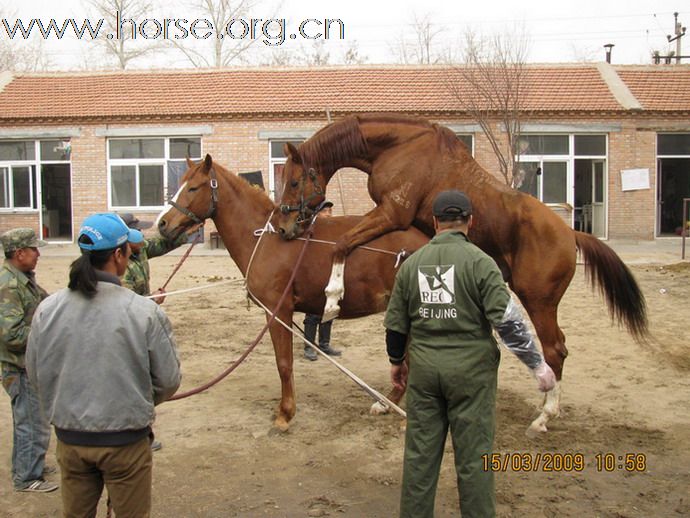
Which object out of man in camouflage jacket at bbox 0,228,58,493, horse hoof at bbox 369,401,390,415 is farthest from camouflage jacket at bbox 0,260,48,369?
horse hoof at bbox 369,401,390,415

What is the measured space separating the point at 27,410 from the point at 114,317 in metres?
2.10

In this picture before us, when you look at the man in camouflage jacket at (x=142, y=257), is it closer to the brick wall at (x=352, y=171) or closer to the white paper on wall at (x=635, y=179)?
the brick wall at (x=352, y=171)

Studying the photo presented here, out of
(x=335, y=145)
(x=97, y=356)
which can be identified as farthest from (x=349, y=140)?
(x=97, y=356)

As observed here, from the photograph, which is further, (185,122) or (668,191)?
(668,191)

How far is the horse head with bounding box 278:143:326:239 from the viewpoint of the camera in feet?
17.4

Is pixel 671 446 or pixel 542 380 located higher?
pixel 542 380

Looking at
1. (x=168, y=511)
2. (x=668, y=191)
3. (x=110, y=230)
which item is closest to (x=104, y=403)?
(x=110, y=230)

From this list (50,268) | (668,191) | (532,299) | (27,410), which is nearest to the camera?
(27,410)

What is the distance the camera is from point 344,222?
18.8 ft

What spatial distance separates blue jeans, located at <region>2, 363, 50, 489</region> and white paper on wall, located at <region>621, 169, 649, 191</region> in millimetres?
19150

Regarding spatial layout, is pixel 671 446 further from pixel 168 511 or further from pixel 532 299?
pixel 168 511

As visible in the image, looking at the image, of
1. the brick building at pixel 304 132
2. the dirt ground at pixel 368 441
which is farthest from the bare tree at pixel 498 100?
the dirt ground at pixel 368 441

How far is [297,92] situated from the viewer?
20.8m

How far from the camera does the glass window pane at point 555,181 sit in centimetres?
2034
